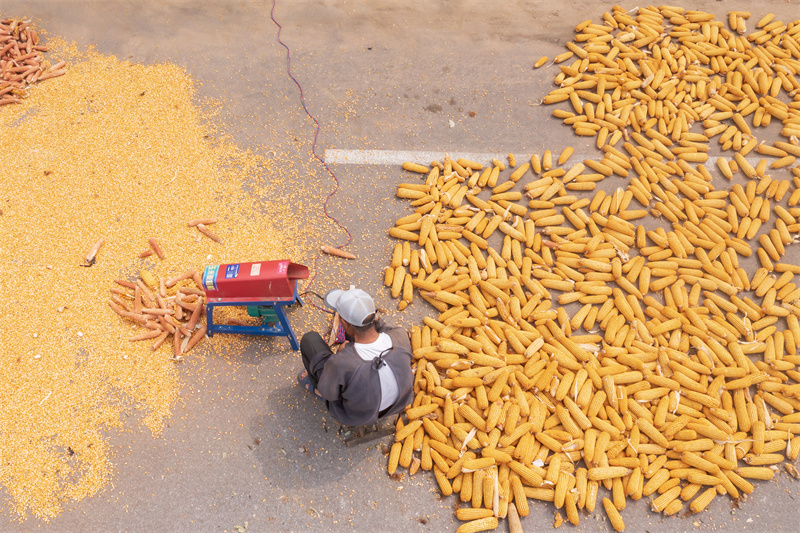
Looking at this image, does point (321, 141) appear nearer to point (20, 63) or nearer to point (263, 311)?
point (263, 311)

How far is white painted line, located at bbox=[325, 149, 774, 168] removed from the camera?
573 cm

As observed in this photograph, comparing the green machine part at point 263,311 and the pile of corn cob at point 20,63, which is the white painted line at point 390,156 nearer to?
the green machine part at point 263,311

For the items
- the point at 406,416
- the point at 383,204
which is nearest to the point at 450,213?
the point at 383,204

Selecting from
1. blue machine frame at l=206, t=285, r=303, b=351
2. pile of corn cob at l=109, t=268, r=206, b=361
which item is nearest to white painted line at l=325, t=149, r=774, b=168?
blue machine frame at l=206, t=285, r=303, b=351

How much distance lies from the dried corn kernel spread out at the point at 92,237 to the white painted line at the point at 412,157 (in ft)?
2.82

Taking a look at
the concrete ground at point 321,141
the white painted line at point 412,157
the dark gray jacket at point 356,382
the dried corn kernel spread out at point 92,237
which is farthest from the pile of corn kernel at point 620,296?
the dried corn kernel spread out at point 92,237

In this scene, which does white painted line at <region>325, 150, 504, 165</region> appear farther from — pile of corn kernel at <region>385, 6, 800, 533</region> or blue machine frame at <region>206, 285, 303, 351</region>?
blue machine frame at <region>206, 285, 303, 351</region>

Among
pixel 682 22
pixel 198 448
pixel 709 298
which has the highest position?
pixel 682 22

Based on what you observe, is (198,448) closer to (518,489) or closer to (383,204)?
(518,489)

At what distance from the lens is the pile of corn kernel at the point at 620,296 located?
3902 mm

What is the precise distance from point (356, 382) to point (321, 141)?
3438mm

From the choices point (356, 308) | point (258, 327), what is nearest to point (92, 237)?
point (258, 327)

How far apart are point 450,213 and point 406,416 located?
7.40 feet

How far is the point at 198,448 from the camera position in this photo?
397 cm
